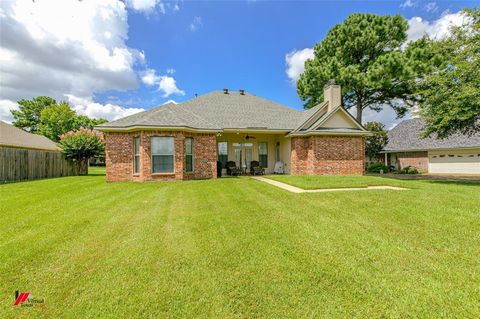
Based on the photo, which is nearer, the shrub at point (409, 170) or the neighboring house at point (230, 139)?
the neighboring house at point (230, 139)

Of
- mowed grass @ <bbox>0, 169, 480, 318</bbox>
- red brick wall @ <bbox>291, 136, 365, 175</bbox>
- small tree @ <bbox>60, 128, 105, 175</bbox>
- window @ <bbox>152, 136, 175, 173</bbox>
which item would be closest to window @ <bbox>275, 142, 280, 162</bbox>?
red brick wall @ <bbox>291, 136, 365, 175</bbox>

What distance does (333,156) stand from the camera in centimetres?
1536

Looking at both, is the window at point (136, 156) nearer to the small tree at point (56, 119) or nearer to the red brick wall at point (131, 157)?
the red brick wall at point (131, 157)

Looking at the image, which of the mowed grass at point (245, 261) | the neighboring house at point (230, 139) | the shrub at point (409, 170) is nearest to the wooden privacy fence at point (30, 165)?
the neighboring house at point (230, 139)

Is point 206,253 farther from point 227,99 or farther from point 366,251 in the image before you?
point 227,99

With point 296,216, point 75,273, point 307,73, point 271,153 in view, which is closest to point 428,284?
point 296,216

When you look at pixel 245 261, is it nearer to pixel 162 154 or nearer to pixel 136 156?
pixel 162 154

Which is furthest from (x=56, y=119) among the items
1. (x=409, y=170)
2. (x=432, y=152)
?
(x=432, y=152)

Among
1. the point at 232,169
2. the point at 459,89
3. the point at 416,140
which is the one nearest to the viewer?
the point at 459,89

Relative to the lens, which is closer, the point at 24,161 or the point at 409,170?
the point at 24,161

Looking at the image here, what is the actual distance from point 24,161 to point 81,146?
3.91 metres

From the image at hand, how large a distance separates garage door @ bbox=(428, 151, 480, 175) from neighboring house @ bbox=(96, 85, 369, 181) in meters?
12.7

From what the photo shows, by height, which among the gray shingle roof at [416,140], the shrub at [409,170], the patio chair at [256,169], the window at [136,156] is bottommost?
the shrub at [409,170]

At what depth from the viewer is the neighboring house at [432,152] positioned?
20.3 meters
